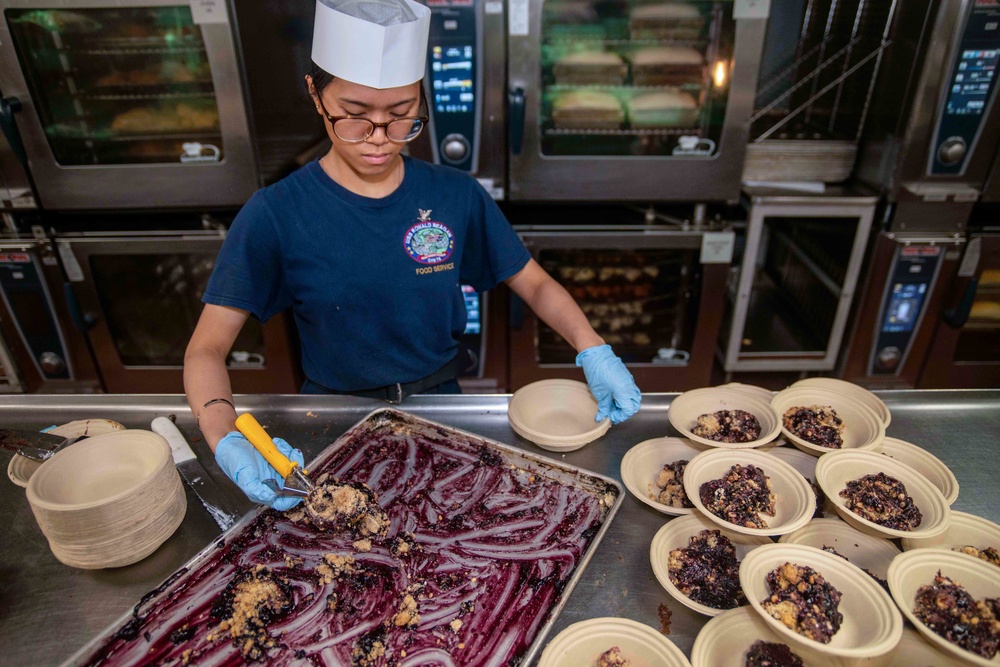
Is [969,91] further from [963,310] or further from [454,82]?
[454,82]

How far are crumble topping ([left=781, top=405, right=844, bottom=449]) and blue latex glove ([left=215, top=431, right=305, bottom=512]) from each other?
116cm

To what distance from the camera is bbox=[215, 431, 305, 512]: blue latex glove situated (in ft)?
4.25

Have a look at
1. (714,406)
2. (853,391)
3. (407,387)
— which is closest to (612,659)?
(714,406)

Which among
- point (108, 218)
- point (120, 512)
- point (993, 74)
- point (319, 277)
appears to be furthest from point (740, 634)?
point (108, 218)

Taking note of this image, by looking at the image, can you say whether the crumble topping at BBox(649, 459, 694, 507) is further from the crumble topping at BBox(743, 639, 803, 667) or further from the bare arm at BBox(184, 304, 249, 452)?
the bare arm at BBox(184, 304, 249, 452)

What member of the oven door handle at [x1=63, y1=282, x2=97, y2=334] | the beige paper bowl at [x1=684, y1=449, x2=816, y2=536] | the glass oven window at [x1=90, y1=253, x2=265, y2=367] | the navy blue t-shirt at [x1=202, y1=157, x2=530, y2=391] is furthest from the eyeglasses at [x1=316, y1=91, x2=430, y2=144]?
the oven door handle at [x1=63, y1=282, x2=97, y2=334]

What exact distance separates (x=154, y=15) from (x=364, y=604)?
260 cm

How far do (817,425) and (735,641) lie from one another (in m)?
0.63

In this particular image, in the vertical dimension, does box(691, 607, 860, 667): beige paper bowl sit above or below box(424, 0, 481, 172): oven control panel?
below

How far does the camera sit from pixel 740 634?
104 cm

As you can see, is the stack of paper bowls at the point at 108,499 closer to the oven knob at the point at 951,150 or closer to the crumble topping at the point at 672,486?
the crumble topping at the point at 672,486

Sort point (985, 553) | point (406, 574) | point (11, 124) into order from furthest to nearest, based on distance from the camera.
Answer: point (11, 124)
point (406, 574)
point (985, 553)

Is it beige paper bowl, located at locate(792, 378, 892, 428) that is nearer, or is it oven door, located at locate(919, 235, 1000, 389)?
beige paper bowl, located at locate(792, 378, 892, 428)

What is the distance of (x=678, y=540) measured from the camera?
1240 mm
